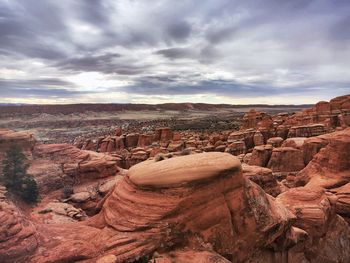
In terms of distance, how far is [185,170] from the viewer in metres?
12.3

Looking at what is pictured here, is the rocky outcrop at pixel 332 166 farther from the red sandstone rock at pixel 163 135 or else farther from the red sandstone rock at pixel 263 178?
the red sandstone rock at pixel 163 135

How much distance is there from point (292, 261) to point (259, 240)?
321 cm

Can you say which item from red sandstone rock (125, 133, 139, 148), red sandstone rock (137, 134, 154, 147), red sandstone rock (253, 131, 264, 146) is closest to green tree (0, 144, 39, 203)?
red sandstone rock (125, 133, 139, 148)

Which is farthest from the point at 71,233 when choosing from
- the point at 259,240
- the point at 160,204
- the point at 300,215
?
the point at 300,215

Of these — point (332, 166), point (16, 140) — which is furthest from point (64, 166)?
point (332, 166)

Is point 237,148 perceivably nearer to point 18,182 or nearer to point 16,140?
point 16,140

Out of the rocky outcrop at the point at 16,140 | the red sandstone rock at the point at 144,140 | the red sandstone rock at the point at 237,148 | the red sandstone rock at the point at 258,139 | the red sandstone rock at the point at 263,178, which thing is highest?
the rocky outcrop at the point at 16,140

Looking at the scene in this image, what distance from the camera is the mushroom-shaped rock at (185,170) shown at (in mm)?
12164

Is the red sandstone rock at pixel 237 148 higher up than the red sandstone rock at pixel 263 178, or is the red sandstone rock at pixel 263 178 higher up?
the red sandstone rock at pixel 263 178

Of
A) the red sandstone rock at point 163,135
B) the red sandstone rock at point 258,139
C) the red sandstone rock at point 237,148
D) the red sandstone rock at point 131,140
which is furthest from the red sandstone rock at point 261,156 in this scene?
the red sandstone rock at point 131,140

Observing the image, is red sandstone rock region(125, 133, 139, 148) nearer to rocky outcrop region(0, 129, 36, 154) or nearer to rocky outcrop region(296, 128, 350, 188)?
rocky outcrop region(0, 129, 36, 154)

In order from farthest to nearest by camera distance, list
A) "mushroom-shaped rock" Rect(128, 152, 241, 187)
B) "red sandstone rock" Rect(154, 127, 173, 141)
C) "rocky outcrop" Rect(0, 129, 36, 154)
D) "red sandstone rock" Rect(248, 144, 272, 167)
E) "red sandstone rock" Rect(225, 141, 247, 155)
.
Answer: "red sandstone rock" Rect(154, 127, 173, 141) → "red sandstone rock" Rect(225, 141, 247, 155) → "red sandstone rock" Rect(248, 144, 272, 167) → "rocky outcrop" Rect(0, 129, 36, 154) → "mushroom-shaped rock" Rect(128, 152, 241, 187)

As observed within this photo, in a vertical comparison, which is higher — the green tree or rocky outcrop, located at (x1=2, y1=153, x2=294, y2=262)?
rocky outcrop, located at (x1=2, y1=153, x2=294, y2=262)

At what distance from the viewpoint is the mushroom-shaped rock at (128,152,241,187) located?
12.2 metres
